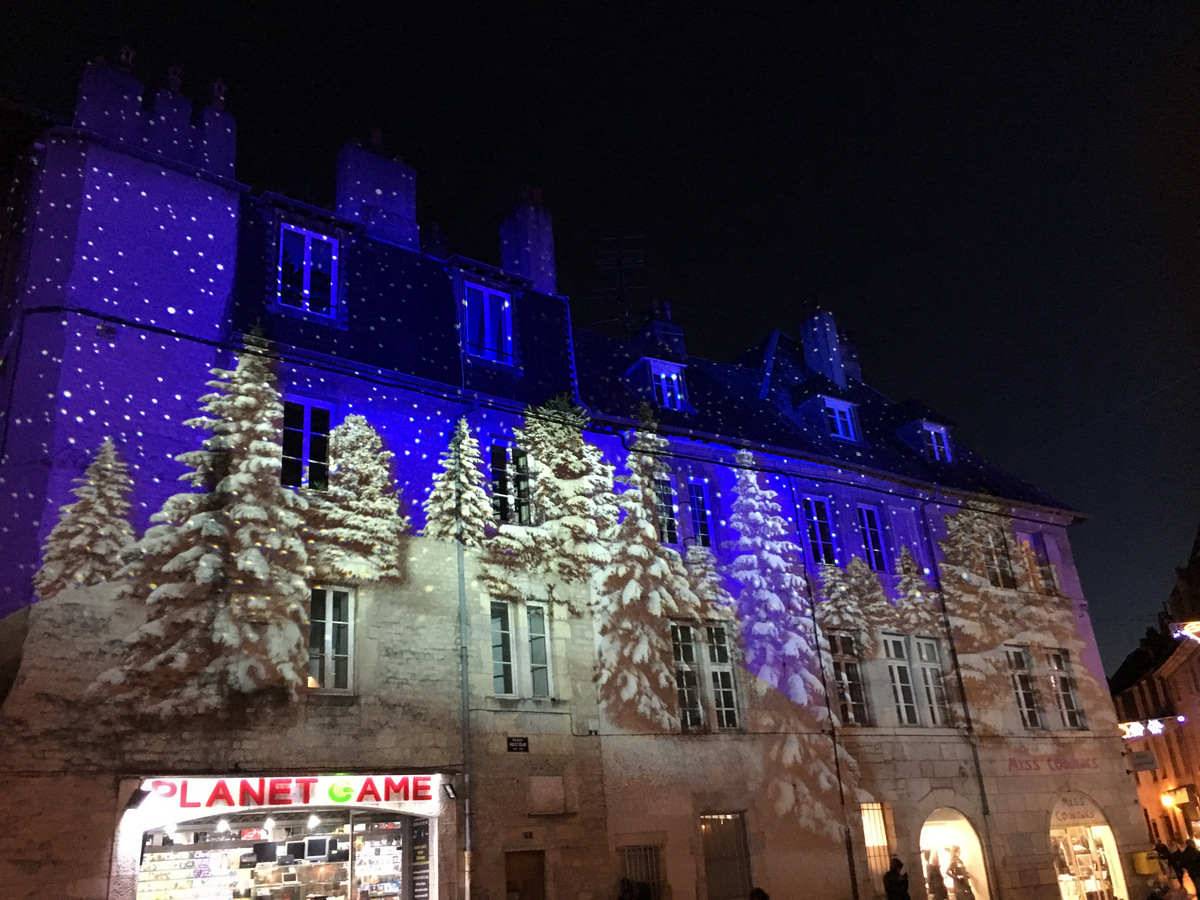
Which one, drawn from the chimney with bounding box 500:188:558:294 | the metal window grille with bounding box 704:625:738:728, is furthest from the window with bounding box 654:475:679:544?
the chimney with bounding box 500:188:558:294

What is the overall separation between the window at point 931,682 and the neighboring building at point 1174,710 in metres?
16.0

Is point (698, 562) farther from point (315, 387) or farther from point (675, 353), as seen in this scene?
point (315, 387)

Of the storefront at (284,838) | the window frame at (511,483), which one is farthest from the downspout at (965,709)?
the storefront at (284,838)

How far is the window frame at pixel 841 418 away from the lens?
842 inches

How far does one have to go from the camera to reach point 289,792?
11.3 metres

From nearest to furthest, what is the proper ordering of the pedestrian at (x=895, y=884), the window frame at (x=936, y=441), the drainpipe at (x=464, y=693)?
1. the drainpipe at (x=464, y=693)
2. the pedestrian at (x=895, y=884)
3. the window frame at (x=936, y=441)

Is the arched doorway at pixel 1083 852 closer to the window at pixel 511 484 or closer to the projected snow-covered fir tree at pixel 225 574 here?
the window at pixel 511 484

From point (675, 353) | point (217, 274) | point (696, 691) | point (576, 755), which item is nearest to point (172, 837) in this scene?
point (576, 755)

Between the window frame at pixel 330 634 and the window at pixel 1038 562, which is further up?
the window at pixel 1038 562

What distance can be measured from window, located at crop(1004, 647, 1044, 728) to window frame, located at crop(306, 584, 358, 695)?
14583 mm

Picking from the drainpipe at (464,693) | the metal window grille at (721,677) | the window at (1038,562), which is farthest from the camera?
the window at (1038,562)

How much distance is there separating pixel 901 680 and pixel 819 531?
11.0 feet

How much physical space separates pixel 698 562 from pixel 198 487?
8.49m

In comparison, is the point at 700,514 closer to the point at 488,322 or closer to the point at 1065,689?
the point at 488,322
